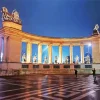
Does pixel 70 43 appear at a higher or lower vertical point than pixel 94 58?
higher

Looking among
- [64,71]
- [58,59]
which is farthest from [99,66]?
[58,59]

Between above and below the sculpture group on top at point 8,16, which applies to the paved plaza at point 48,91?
below

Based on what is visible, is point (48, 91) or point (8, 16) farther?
point (8, 16)

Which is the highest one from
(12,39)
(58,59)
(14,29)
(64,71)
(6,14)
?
(6,14)

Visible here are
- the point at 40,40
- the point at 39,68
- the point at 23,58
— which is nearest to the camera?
the point at 39,68

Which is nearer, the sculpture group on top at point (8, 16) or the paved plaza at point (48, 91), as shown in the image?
the paved plaza at point (48, 91)

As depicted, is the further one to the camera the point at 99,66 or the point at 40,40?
the point at 40,40

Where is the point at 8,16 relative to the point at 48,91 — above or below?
above

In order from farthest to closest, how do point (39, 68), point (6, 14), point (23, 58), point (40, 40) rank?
1. point (40, 40)
2. point (23, 58)
3. point (39, 68)
4. point (6, 14)

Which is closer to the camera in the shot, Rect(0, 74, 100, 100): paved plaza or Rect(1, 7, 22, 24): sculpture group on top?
Rect(0, 74, 100, 100): paved plaza

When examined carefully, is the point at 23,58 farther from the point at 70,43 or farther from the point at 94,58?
the point at 94,58

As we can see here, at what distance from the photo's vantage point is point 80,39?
58.9 m

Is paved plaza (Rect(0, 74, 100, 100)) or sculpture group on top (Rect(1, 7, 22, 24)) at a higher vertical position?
sculpture group on top (Rect(1, 7, 22, 24))

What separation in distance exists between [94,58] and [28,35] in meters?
24.3
